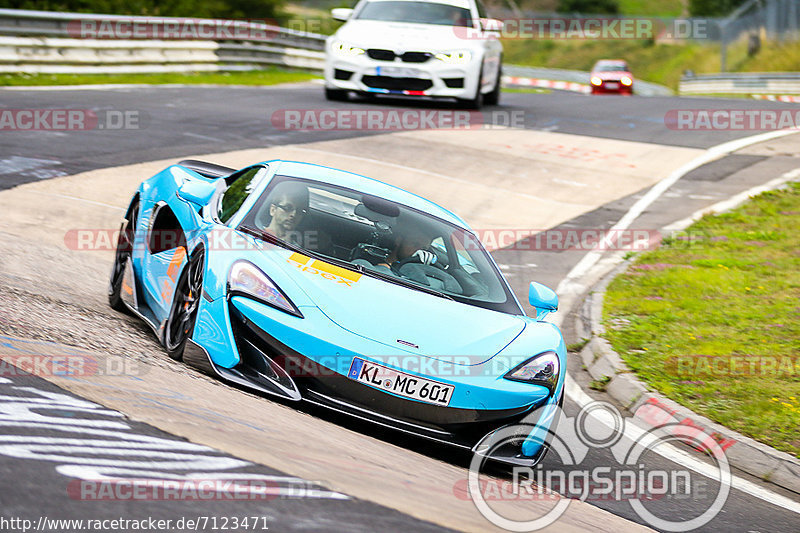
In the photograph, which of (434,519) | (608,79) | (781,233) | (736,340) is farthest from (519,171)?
(608,79)

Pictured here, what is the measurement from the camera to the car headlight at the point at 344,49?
17.1 metres

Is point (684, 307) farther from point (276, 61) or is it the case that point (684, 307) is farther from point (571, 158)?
point (276, 61)

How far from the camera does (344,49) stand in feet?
56.4

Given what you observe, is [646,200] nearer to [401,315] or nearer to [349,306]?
[401,315]

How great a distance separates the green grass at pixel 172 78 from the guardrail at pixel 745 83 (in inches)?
619

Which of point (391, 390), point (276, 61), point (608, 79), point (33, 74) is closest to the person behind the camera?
point (391, 390)

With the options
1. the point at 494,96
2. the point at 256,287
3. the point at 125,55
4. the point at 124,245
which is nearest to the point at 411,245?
the point at 256,287

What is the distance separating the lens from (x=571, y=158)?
15695 millimetres

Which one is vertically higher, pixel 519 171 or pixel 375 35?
pixel 375 35

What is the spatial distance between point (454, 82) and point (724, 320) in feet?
32.2

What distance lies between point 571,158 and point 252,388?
1150 cm

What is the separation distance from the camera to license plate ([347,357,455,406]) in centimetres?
481

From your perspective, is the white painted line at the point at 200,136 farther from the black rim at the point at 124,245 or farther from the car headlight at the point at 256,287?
the car headlight at the point at 256,287

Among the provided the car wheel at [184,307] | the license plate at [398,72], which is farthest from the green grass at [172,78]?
the car wheel at [184,307]
